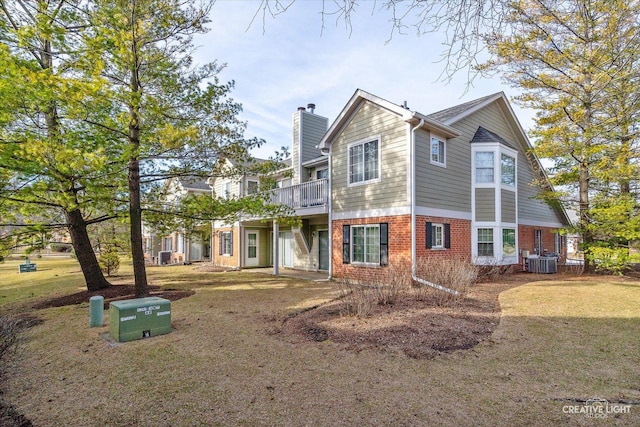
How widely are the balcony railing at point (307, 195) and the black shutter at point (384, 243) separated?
310 cm

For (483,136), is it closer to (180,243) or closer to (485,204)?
(485,204)

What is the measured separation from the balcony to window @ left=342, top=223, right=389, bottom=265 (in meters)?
1.67

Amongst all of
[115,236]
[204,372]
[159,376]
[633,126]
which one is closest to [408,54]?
[204,372]

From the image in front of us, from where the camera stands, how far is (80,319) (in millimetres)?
8164

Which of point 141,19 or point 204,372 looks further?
point 141,19

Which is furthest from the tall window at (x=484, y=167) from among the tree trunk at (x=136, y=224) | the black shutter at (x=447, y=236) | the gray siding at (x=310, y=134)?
the tree trunk at (x=136, y=224)

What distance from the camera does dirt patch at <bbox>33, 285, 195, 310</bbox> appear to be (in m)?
10.1

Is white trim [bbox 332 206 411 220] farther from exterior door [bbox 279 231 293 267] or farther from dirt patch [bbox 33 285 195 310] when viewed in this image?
dirt patch [bbox 33 285 195 310]

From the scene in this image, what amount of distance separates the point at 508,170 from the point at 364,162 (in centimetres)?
640

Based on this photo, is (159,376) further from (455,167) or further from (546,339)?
(455,167)

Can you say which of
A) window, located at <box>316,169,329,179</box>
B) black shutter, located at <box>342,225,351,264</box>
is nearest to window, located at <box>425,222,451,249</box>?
black shutter, located at <box>342,225,351,264</box>

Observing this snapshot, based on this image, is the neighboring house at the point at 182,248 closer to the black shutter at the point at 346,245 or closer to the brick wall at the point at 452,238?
the black shutter at the point at 346,245

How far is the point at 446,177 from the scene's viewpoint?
12.9m

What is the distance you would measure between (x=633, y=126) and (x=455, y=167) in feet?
23.5
